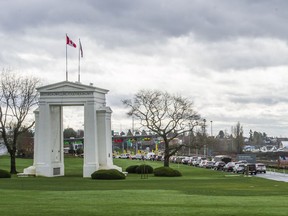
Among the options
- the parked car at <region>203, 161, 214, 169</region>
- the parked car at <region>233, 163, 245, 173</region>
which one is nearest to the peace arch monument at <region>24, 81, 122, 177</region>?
the parked car at <region>233, 163, 245, 173</region>

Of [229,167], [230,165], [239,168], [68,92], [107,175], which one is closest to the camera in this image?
[107,175]

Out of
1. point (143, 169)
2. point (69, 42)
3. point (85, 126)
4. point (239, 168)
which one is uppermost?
point (69, 42)

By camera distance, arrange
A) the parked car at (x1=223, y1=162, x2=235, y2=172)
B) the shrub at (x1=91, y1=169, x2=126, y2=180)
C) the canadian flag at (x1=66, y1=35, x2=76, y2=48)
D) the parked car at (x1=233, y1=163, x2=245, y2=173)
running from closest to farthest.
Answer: the shrub at (x1=91, y1=169, x2=126, y2=180), the canadian flag at (x1=66, y1=35, x2=76, y2=48), the parked car at (x1=233, y1=163, x2=245, y2=173), the parked car at (x1=223, y1=162, x2=235, y2=172)

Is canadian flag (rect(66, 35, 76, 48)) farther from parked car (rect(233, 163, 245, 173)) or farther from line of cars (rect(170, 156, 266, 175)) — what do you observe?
parked car (rect(233, 163, 245, 173))

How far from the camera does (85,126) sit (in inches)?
2432

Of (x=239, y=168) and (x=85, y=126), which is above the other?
(x=85, y=126)

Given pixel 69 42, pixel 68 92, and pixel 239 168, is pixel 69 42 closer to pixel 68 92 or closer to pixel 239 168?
pixel 68 92

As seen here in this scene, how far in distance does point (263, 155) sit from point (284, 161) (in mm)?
60812

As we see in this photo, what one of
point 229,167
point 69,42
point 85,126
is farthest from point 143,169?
point 229,167

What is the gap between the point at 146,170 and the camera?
222ft

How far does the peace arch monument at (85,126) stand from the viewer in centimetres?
6153

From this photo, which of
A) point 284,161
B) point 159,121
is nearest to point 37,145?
point 159,121

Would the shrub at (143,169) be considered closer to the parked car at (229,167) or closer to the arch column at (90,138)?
the arch column at (90,138)

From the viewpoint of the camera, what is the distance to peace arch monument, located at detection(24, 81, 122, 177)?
6153cm
